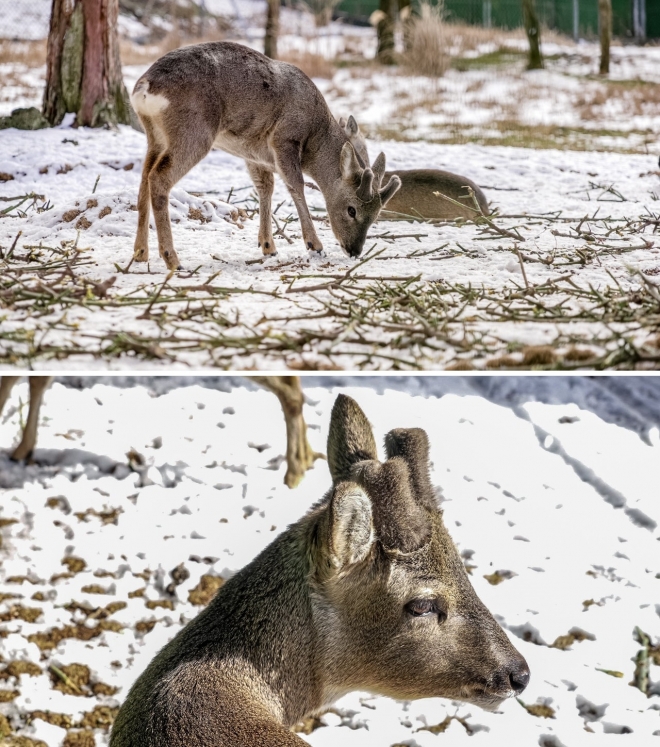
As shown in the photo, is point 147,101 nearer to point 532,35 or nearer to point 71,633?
point 71,633

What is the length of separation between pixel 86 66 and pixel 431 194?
271 centimetres

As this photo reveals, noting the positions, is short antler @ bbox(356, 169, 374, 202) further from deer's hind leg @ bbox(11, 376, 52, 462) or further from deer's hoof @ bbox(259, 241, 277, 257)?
deer's hind leg @ bbox(11, 376, 52, 462)

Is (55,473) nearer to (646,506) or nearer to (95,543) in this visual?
(95,543)

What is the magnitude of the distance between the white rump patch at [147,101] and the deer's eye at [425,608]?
2.46m

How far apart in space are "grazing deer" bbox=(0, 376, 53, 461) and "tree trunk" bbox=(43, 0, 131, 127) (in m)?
2.79

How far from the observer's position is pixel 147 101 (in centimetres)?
402

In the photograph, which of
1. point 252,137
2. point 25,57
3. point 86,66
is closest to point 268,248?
point 252,137

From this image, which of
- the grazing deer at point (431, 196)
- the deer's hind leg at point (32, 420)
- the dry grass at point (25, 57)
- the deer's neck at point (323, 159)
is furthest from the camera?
the dry grass at point (25, 57)

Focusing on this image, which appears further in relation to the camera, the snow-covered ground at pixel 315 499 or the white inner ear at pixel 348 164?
the white inner ear at pixel 348 164

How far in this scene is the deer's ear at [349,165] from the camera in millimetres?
4848

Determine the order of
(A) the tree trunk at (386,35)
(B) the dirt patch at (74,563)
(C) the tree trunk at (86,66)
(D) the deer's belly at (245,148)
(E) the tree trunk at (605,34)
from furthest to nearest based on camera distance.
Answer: (E) the tree trunk at (605,34) → (A) the tree trunk at (386,35) → (C) the tree trunk at (86,66) → (D) the deer's belly at (245,148) → (B) the dirt patch at (74,563)

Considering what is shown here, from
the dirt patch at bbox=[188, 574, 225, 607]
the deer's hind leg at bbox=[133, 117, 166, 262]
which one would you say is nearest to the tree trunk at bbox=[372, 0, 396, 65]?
the deer's hind leg at bbox=[133, 117, 166, 262]

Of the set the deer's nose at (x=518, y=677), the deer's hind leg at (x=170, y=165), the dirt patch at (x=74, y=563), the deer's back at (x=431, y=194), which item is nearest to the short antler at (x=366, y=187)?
the deer's back at (x=431, y=194)

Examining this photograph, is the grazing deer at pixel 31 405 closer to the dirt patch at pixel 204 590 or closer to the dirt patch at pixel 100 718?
the dirt patch at pixel 204 590
